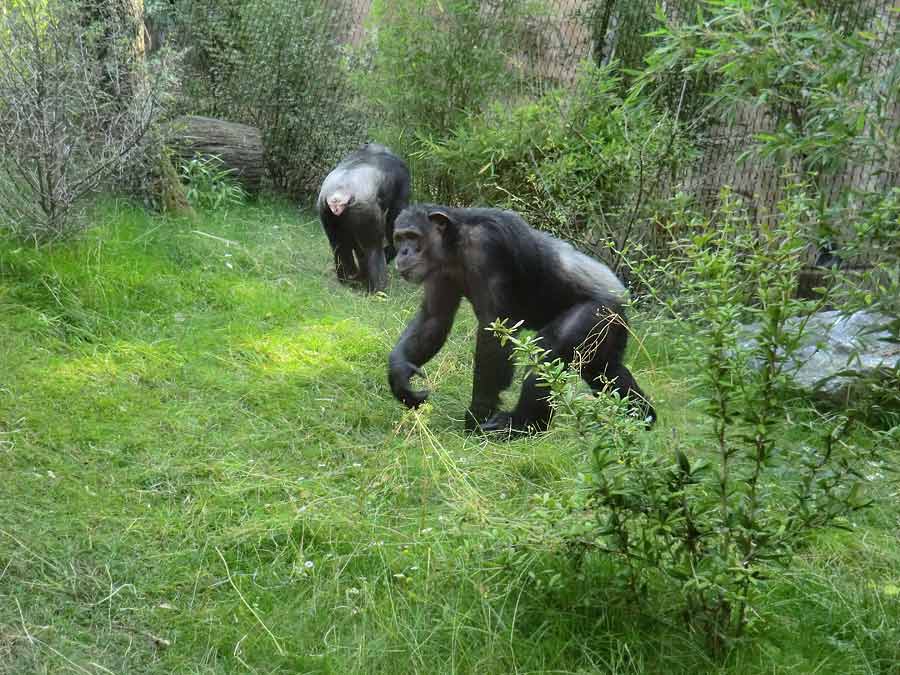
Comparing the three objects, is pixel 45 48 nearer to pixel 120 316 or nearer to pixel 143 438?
pixel 120 316

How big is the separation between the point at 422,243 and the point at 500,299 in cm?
58

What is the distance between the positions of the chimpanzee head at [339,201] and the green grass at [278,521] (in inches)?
70.7

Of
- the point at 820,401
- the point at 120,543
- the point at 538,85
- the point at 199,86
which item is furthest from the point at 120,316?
the point at 199,86

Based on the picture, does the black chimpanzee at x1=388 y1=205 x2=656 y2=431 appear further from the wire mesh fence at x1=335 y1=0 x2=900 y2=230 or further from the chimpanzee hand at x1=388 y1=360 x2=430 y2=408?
the wire mesh fence at x1=335 y1=0 x2=900 y2=230

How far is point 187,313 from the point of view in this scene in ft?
19.9

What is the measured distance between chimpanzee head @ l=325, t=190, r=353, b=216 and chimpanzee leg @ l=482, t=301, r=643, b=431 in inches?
124

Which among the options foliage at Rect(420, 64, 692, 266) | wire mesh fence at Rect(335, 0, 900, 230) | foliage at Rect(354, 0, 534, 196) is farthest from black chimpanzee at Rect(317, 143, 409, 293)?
wire mesh fence at Rect(335, 0, 900, 230)

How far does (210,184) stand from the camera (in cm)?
908

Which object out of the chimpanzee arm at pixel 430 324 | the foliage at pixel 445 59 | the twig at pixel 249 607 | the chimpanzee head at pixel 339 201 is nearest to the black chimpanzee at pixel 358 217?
the chimpanzee head at pixel 339 201

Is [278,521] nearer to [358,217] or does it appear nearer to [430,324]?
[430,324]

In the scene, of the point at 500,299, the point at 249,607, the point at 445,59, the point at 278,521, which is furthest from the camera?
the point at 445,59

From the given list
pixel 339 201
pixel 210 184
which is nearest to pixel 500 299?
pixel 339 201

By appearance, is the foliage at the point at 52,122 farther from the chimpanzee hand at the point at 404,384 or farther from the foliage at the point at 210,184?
the chimpanzee hand at the point at 404,384

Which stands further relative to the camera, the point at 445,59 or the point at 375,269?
the point at 445,59
